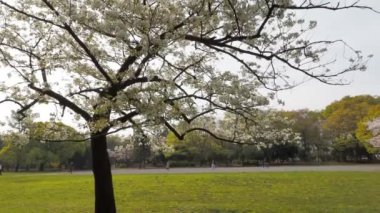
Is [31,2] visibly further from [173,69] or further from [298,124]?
[298,124]

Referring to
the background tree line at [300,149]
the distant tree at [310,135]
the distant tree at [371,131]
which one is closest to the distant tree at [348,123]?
the background tree line at [300,149]

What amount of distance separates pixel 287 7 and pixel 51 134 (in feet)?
19.9

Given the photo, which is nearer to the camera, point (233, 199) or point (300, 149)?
point (233, 199)

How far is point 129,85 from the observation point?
986 centimetres

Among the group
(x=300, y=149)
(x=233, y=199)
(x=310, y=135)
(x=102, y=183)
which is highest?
(x=310, y=135)

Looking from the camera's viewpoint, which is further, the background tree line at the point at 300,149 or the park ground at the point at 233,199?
the background tree line at the point at 300,149

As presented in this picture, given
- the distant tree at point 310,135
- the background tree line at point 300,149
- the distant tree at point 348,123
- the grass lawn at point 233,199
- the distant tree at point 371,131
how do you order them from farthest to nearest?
the distant tree at point 310,135 < the background tree line at point 300,149 < the distant tree at point 348,123 < the distant tree at point 371,131 < the grass lawn at point 233,199

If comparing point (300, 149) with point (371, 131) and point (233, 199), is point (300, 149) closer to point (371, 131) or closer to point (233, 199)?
point (371, 131)

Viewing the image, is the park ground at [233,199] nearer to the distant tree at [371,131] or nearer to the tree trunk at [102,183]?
the tree trunk at [102,183]

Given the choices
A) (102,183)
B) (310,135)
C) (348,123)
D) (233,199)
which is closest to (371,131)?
(348,123)

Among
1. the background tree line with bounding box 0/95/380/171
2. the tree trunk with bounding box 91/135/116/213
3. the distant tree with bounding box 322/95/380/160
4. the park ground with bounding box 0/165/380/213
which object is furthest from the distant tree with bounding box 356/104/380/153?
the tree trunk with bounding box 91/135/116/213

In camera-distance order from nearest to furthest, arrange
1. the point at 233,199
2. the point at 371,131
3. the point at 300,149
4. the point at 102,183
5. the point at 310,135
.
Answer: the point at 102,183
the point at 233,199
the point at 371,131
the point at 310,135
the point at 300,149

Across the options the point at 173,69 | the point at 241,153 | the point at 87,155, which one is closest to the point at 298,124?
the point at 241,153

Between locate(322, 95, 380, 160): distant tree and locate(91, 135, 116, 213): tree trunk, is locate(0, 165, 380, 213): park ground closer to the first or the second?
locate(91, 135, 116, 213): tree trunk
